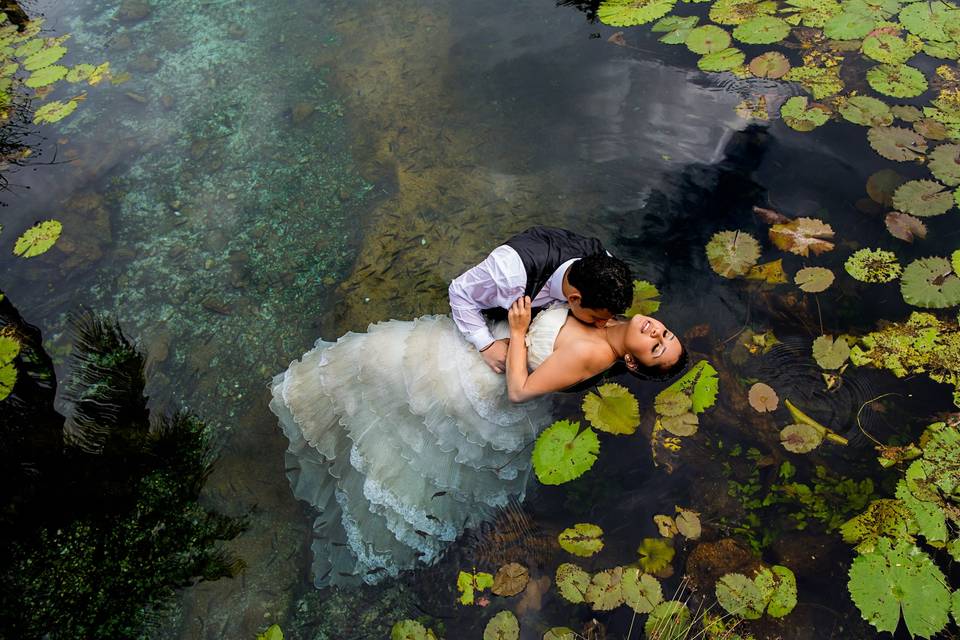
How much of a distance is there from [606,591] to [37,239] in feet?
16.1

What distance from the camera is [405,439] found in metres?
3.13

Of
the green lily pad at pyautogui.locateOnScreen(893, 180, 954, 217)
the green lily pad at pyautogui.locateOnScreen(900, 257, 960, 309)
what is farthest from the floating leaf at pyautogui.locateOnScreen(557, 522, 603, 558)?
the green lily pad at pyautogui.locateOnScreen(893, 180, 954, 217)

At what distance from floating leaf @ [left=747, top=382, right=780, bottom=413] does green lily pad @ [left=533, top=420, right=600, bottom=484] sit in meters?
0.99

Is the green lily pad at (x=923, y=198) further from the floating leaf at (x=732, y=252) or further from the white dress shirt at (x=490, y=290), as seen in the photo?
the white dress shirt at (x=490, y=290)

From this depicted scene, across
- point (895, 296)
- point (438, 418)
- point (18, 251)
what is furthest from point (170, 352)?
point (895, 296)

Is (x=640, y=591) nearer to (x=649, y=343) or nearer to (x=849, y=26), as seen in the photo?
(x=649, y=343)

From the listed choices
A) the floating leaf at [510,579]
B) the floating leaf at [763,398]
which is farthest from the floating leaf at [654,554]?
the floating leaf at [763,398]

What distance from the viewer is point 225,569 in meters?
3.36

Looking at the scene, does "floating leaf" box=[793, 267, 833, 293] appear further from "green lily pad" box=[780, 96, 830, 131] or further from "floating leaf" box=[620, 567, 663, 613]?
"floating leaf" box=[620, 567, 663, 613]

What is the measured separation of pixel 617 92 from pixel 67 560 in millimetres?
5015

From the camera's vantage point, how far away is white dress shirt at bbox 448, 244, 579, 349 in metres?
2.91

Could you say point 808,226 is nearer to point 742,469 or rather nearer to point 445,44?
point 742,469

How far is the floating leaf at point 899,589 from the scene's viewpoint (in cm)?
261

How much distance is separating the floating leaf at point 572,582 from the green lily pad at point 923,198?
3162 millimetres
